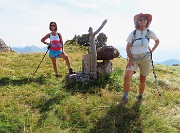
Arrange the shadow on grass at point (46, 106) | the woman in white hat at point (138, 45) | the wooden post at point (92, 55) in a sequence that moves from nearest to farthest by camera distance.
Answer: the shadow on grass at point (46, 106) < the woman in white hat at point (138, 45) < the wooden post at point (92, 55)

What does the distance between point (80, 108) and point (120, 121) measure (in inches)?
60.0

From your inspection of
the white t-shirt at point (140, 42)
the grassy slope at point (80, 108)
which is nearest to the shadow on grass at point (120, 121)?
the grassy slope at point (80, 108)

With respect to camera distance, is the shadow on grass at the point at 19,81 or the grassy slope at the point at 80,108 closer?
the grassy slope at the point at 80,108

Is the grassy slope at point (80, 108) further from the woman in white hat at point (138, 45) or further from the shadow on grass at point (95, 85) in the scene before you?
the woman in white hat at point (138, 45)

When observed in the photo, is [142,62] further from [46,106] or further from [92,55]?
[46,106]

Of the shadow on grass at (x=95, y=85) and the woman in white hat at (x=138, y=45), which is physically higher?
the woman in white hat at (x=138, y=45)

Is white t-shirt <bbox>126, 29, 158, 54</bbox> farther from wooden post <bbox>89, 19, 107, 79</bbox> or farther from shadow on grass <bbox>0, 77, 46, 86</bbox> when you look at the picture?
shadow on grass <bbox>0, 77, 46, 86</bbox>

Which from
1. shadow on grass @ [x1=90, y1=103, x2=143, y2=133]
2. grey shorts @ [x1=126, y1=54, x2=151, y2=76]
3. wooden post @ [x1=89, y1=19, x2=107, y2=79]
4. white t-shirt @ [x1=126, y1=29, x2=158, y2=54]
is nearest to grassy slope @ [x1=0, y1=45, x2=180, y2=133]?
shadow on grass @ [x1=90, y1=103, x2=143, y2=133]

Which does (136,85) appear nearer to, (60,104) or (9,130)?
(60,104)

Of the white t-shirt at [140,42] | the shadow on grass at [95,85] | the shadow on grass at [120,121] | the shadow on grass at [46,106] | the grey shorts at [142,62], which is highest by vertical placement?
the white t-shirt at [140,42]

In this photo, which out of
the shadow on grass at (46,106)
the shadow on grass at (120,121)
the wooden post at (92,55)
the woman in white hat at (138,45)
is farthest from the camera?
the wooden post at (92,55)

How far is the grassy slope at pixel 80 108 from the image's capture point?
9.34 m

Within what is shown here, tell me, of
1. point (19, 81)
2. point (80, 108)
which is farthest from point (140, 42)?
point (19, 81)

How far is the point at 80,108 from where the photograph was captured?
10.3 m
